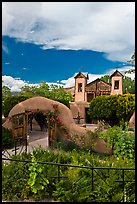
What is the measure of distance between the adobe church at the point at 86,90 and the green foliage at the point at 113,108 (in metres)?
3.12

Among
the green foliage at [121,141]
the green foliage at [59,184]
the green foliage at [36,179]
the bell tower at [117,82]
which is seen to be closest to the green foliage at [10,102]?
the green foliage at [121,141]

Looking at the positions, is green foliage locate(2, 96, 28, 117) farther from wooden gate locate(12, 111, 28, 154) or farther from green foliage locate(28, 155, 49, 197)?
green foliage locate(28, 155, 49, 197)

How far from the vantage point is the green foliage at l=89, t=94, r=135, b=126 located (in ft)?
29.7

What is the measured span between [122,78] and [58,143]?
23.2 feet

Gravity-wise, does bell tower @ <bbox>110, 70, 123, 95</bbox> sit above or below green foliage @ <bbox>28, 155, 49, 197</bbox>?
above

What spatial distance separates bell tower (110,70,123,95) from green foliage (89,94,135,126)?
127 inches

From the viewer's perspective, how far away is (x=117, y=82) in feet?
42.8

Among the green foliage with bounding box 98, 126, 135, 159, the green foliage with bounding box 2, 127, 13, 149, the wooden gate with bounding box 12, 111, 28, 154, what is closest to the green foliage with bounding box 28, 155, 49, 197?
the green foliage with bounding box 98, 126, 135, 159

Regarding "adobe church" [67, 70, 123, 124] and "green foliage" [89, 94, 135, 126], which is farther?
"adobe church" [67, 70, 123, 124]

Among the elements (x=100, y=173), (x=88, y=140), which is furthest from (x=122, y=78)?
(x=100, y=173)

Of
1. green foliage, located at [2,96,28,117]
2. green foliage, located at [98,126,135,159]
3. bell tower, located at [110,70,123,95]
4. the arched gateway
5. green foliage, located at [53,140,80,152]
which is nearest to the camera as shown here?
green foliage, located at [98,126,135,159]

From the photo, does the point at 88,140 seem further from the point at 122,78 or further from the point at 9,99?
the point at 122,78

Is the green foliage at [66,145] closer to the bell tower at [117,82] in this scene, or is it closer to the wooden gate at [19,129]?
the wooden gate at [19,129]

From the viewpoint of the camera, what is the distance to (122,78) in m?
12.7
